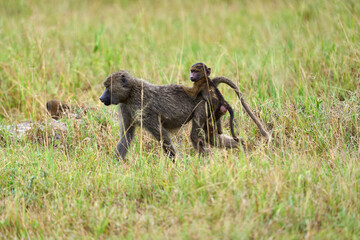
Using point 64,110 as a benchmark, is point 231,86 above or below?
above

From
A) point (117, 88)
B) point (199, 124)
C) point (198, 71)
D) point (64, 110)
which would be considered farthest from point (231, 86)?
point (64, 110)

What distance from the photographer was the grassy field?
10.6ft

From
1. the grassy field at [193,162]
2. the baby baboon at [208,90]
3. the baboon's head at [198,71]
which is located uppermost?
the baboon's head at [198,71]

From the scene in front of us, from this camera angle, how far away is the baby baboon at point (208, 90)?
4301 millimetres

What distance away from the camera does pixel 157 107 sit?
4.56 meters

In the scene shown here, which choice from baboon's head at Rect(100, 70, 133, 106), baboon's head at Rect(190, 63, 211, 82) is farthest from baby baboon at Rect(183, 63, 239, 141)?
baboon's head at Rect(100, 70, 133, 106)

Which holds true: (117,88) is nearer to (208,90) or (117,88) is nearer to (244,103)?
(208,90)

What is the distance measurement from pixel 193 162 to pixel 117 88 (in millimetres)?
1076

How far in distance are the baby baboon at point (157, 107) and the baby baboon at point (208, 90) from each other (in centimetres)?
10

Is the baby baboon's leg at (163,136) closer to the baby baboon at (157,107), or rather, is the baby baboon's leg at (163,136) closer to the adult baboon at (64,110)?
the baby baboon at (157,107)

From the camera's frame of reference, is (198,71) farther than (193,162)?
Yes

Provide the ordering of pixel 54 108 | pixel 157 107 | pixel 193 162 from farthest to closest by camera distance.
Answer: pixel 54 108 → pixel 157 107 → pixel 193 162

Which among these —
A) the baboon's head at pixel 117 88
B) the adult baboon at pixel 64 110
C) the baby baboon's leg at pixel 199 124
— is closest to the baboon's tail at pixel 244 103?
the baby baboon's leg at pixel 199 124

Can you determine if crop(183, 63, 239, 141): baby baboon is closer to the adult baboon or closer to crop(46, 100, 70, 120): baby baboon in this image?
the adult baboon
